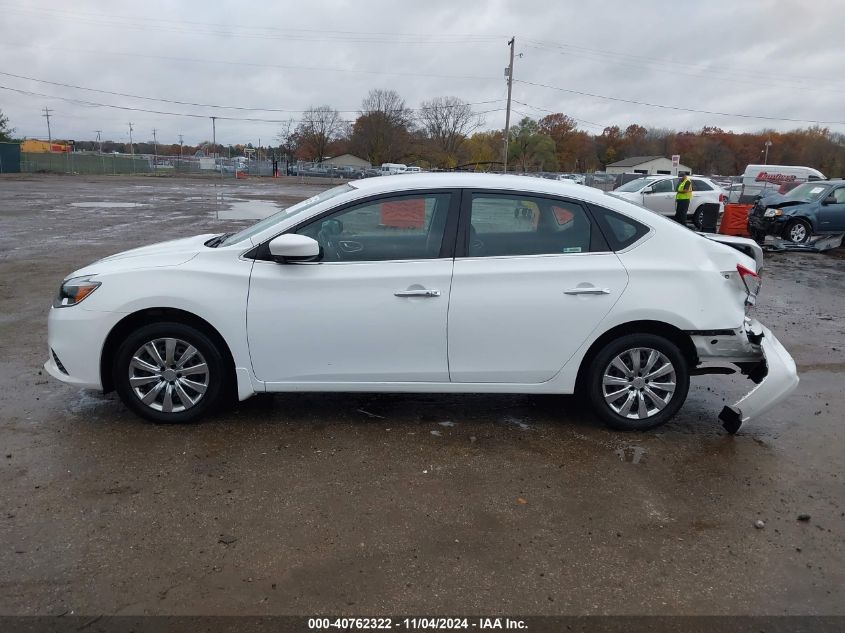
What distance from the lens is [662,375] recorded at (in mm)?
4480

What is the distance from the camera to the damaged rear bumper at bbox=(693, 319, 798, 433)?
4406 millimetres

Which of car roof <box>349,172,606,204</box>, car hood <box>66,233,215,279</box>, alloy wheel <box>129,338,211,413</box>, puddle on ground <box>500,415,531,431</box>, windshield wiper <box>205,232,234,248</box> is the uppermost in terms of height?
car roof <box>349,172,606,204</box>

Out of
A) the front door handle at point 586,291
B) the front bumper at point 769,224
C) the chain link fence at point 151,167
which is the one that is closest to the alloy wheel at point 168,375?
the front door handle at point 586,291

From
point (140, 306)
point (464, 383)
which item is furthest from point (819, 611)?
point (140, 306)

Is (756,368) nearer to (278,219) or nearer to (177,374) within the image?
(278,219)

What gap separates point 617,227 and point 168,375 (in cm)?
321

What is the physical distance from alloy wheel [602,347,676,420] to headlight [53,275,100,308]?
3.50m

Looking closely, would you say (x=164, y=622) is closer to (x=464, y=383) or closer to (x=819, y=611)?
(x=464, y=383)

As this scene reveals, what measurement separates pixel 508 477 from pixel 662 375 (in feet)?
4.50

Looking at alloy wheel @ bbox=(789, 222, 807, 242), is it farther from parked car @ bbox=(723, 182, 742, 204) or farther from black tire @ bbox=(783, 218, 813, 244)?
parked car @ bbox=(723, 182, 742, 204)

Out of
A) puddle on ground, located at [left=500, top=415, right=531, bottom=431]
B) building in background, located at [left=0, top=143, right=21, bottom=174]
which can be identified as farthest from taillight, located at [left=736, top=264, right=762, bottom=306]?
building in background, located at [left=0, top=143, right=21, bottom=174]

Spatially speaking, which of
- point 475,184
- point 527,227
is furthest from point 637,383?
point 475,184

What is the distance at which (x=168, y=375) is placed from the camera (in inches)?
173

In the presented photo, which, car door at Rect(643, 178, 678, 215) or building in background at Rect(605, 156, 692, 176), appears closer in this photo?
car door at Rect(643, 178, 678, 215)
